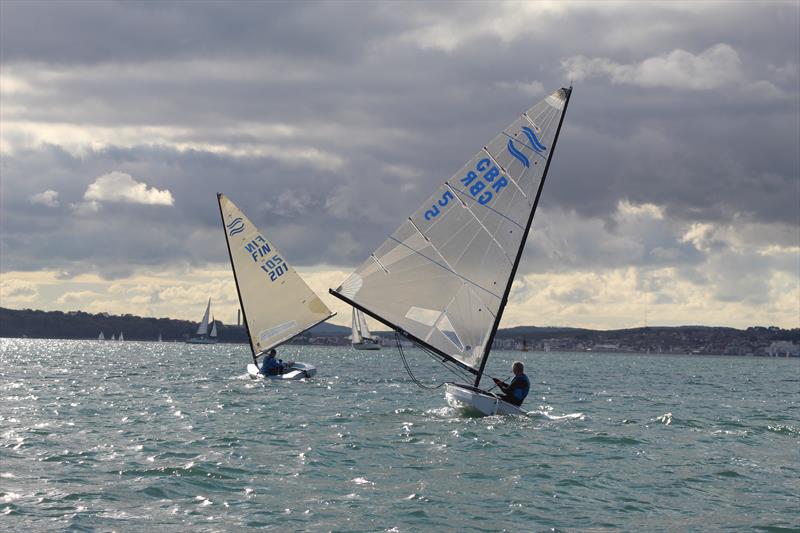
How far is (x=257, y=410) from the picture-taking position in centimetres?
3241

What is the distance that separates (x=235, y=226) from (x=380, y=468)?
2960cm

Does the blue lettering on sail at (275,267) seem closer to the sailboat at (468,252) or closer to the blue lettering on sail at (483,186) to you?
the sailboat at (468,252)

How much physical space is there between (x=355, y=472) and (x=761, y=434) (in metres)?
15.3

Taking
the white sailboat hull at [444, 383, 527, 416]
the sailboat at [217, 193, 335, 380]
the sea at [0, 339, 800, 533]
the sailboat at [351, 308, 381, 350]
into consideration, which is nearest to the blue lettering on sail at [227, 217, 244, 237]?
the sailboat at [217, 193, 335, 380]

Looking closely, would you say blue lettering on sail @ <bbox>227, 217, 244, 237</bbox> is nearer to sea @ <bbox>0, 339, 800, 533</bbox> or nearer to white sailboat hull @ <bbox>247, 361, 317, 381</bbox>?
white sailboat hull @ <bbox>247, 361, 317, 381</bbox>

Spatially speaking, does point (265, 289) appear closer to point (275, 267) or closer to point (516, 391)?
point (275, 267)

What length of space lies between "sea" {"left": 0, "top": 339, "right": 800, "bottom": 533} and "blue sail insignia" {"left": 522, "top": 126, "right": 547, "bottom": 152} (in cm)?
801

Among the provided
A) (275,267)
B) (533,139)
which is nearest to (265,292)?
(275,267)

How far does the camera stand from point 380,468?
20.4 metres

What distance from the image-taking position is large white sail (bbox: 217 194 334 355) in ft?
158

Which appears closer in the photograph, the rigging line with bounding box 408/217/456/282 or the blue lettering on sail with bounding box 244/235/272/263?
the rigging line with bounding box 408/217/456/282

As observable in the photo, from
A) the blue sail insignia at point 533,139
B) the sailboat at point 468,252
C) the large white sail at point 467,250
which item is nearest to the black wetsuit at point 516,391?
the sailboat at point 468,252

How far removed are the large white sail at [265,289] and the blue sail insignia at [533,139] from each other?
22.4 meters

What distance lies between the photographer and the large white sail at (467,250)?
94.5 ft
